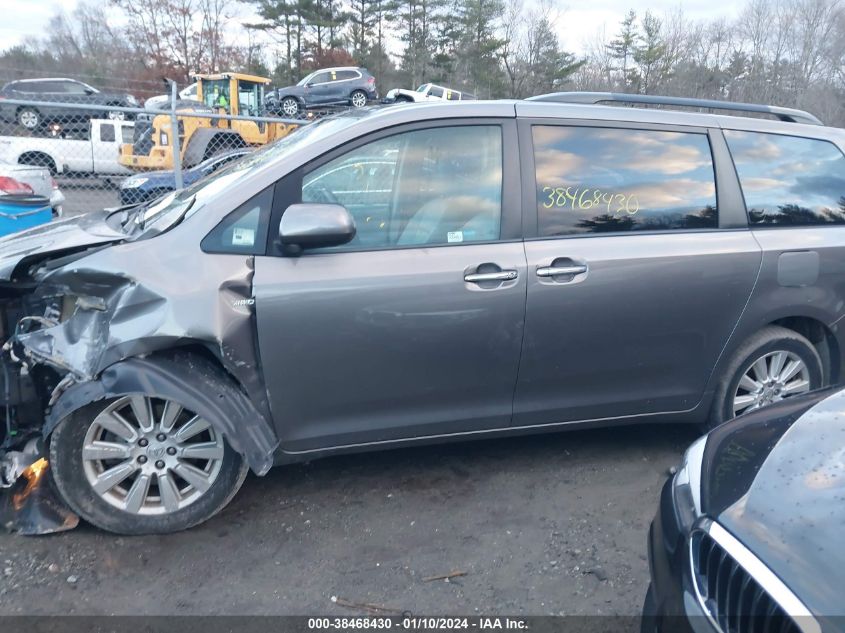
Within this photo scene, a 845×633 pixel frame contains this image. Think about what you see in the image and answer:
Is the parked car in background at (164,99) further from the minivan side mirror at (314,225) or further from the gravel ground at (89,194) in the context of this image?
the minivan side mirror at (314,225)

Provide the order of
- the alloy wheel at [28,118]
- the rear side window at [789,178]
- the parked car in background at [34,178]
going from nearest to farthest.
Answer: the rear side window at [789,178] < the parked car in background at [34,178] < the alloy wheel at [28,118]

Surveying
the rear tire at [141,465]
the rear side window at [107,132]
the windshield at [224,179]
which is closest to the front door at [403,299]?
the windshield at [224,179]

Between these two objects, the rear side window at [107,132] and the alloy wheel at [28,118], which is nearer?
the alloy wheel at [28,118]

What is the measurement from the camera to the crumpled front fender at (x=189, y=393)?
303 cm

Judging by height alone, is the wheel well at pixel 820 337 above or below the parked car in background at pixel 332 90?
below

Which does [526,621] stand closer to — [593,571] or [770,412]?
[593,571]

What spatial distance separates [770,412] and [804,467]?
0.46 m

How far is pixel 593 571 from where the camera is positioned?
10.0ft

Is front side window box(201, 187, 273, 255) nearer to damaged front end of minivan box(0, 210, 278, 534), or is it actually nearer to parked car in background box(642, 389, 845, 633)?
damaged front end of minivan box(0, 210, 278, 534)

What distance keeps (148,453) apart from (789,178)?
3545mm

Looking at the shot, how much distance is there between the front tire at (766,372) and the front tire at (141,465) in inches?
99.9

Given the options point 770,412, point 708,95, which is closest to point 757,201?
point 770,412

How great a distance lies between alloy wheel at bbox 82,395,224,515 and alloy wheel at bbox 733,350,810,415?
2.76 metres

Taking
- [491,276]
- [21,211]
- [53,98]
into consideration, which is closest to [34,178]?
[21,211]
